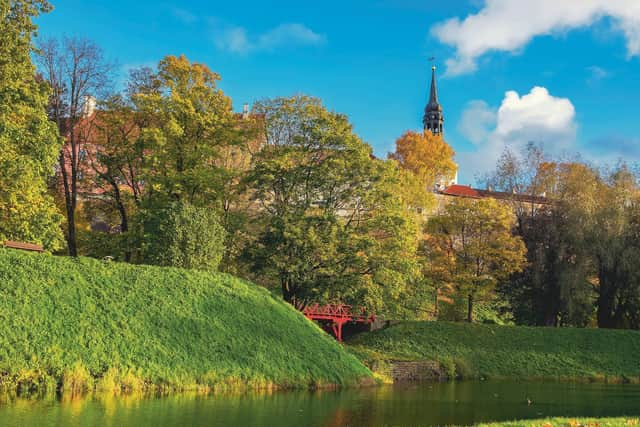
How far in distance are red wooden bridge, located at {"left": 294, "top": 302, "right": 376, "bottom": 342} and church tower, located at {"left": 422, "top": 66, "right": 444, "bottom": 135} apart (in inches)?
2435

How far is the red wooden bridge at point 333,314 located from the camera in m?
39.7

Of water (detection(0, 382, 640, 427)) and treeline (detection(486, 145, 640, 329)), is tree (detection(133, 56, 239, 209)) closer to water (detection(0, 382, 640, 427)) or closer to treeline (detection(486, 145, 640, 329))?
water (detection(0, 382, 640, 427))

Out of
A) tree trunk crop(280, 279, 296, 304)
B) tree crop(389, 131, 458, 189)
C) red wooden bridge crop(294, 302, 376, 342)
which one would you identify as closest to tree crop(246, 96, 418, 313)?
tree trunk crop(280, 279, 296, 304)

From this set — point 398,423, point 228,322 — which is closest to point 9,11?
point 228,322

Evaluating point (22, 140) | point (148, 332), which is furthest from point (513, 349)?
point (22, 140)

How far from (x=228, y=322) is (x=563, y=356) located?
2421 centimetres

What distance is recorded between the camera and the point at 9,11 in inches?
1187

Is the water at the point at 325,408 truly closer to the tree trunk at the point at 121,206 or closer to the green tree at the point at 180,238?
the green tree at the point at 180,238

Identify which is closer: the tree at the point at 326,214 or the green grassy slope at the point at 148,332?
the green grassy slope at the point at 148,332

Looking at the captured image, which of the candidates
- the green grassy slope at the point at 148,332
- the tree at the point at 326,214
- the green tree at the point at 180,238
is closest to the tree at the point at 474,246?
the tree at the point at 326,214

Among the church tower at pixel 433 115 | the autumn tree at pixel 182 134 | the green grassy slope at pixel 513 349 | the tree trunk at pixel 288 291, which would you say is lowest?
the green grassy slope at pixel 513 349

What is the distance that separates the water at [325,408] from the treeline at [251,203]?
9662 millimetres

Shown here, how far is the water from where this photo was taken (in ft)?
56.5

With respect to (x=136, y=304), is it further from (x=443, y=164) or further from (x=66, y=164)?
(x=443, y=164)
